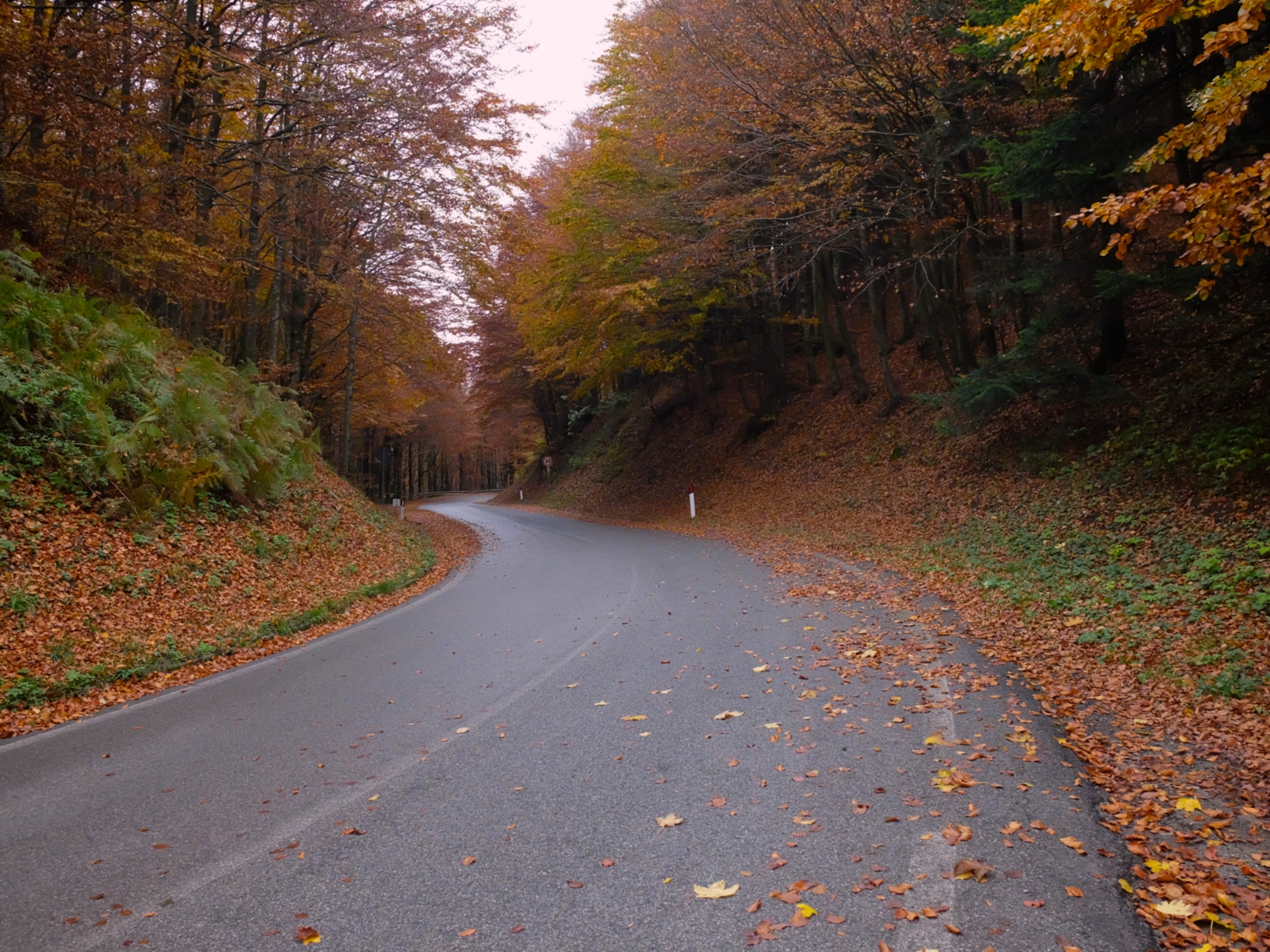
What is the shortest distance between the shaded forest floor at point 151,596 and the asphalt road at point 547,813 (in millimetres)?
706

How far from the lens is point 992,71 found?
1109cm

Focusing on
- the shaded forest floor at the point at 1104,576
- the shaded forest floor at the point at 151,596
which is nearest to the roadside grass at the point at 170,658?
the shaded forest floor at the point at 151,596

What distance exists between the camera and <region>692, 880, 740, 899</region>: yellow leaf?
10.3 ft

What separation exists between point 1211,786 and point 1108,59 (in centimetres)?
508

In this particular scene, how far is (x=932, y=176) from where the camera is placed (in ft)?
41.7

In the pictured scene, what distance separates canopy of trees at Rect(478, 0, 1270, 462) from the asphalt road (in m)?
4.17

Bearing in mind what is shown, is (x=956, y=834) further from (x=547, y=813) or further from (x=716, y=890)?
(x=547, y=813)

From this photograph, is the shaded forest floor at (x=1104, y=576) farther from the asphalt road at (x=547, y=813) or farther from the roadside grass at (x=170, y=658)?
the roadside grass at (x=170, y=658)

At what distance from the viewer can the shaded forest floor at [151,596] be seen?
6.45 metres

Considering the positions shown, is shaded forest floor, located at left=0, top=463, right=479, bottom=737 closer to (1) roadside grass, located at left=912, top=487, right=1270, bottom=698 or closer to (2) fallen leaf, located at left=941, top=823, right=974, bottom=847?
(2) fallen leaf, located at left=941, top=823, right=974, bottom=847

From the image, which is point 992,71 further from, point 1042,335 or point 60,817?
point 60,817

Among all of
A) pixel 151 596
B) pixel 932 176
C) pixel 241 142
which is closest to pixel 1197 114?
pixel 932 176

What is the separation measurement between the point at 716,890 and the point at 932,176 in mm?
12717

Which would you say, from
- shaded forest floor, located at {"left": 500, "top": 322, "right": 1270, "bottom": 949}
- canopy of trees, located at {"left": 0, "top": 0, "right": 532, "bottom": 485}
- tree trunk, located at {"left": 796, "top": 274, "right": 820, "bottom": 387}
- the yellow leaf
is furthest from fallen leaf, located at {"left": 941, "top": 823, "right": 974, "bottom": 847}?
tree trunk, located at {"left": 796, "top": 274, "right": 820, "bottom": 387}
